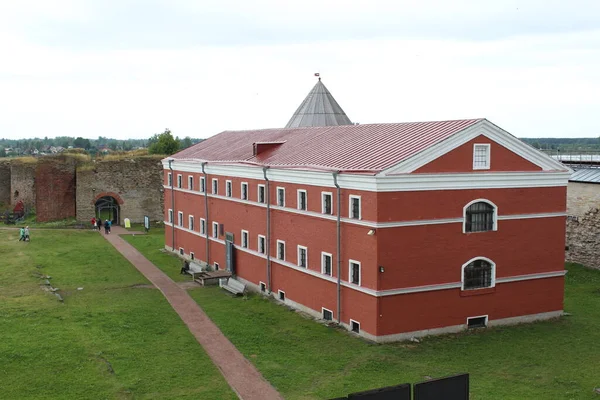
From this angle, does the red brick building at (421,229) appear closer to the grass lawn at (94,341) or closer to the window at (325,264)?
the window at (325,264)

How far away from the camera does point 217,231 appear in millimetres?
40500

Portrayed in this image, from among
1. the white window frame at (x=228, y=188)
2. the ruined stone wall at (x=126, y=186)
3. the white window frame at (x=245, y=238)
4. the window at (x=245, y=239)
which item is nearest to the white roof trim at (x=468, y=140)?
the white window frame at (x=245, y=238)

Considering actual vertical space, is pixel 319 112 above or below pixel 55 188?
above

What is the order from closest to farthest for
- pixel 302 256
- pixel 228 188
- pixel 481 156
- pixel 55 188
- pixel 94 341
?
pixel 94 341, pixel 481 156, pixel 302 256, pixel 228 188, pixel 55 188

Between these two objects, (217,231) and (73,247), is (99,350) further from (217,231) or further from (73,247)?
(73,247)

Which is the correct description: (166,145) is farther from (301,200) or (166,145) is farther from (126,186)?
(301,200)

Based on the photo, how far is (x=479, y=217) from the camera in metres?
27.4

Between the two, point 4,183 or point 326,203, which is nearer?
point 326,203

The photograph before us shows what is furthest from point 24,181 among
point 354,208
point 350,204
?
point 354,208

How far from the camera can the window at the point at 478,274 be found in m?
27.3

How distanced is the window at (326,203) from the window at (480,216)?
5679mm

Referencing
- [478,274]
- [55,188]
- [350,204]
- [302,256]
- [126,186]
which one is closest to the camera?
[350,204]

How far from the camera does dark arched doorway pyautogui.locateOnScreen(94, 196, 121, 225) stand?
61.6 metres

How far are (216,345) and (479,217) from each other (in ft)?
38.6
